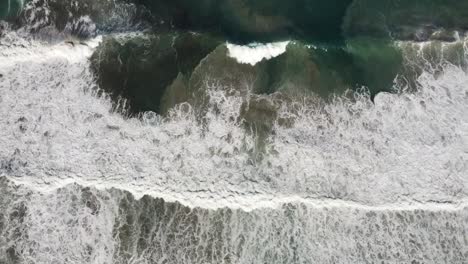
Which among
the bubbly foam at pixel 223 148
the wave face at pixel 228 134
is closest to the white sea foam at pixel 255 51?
the wave face at pixel 228 134

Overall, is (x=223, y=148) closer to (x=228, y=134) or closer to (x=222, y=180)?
(x=228, y=134)

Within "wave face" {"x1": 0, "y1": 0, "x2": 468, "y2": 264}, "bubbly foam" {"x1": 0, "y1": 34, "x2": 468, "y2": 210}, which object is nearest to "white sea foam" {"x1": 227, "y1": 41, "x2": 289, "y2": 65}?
"wave face" {"x1": 0, "y1": 0, "x2": 468, "y2": 264}

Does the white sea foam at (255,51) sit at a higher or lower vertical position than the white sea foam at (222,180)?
higher

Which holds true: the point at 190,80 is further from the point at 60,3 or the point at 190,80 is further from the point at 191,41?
the point at 60,3

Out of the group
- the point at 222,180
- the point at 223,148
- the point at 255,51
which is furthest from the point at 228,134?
the point at 255,51

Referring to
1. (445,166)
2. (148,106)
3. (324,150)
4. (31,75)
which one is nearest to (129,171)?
(148,106)

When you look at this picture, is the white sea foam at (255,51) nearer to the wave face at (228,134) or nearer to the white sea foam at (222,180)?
the wave face at (228,134)
